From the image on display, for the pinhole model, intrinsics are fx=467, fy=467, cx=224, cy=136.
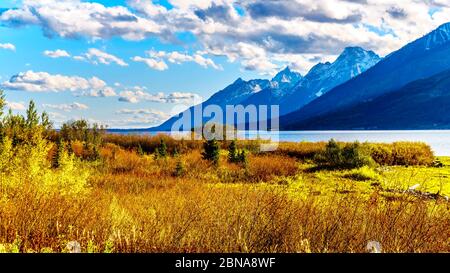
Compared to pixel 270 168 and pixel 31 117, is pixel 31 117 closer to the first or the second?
pixel 31 117

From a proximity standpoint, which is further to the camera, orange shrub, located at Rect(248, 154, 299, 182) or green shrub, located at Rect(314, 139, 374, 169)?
green shrub, located at Rect(314, 139, 374, 169)

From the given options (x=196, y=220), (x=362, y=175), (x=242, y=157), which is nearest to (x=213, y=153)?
(x=242, y=157)

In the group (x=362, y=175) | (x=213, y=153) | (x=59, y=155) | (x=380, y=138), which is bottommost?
(x=362, y=175)

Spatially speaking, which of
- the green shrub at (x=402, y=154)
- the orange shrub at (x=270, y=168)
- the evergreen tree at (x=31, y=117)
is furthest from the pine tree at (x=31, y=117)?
the green shrub at (x=402, y=154)

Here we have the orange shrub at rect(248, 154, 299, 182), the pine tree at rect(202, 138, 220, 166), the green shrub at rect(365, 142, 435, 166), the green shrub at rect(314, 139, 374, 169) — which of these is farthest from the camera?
the green shrub at rect(365, 142, 435, 166)

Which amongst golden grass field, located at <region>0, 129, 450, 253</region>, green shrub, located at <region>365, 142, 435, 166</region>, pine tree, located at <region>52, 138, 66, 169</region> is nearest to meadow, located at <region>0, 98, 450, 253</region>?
golden grass field, located at <region>0, 129, 450, 253</region>

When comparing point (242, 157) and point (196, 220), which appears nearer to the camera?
point (196, 220)

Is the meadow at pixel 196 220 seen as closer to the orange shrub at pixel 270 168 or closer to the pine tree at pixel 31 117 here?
the pine tree at pixel 31 117

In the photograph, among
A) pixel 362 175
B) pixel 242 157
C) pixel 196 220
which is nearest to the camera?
pixel 196 220

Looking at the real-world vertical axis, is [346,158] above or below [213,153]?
below

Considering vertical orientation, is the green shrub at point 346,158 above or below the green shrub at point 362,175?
above

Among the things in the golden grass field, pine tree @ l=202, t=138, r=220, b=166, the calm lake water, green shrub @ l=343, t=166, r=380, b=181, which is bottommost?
green shrub @ l=343, t=166, r=380, b=181

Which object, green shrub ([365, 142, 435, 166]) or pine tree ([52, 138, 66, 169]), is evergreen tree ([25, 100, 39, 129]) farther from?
green shrub ([365, 142, 435, 166])

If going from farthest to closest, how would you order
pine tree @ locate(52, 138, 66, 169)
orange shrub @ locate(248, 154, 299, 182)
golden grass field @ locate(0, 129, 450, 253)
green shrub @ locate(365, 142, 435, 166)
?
green shrub @ locate(365, 142, 435, 166) → orange shrub @ locate(248, 154, 299, 182) → pine tree @ locate(52, 138, 66, 169) → golden grass field @ locate(0, 129, 450, 253)
